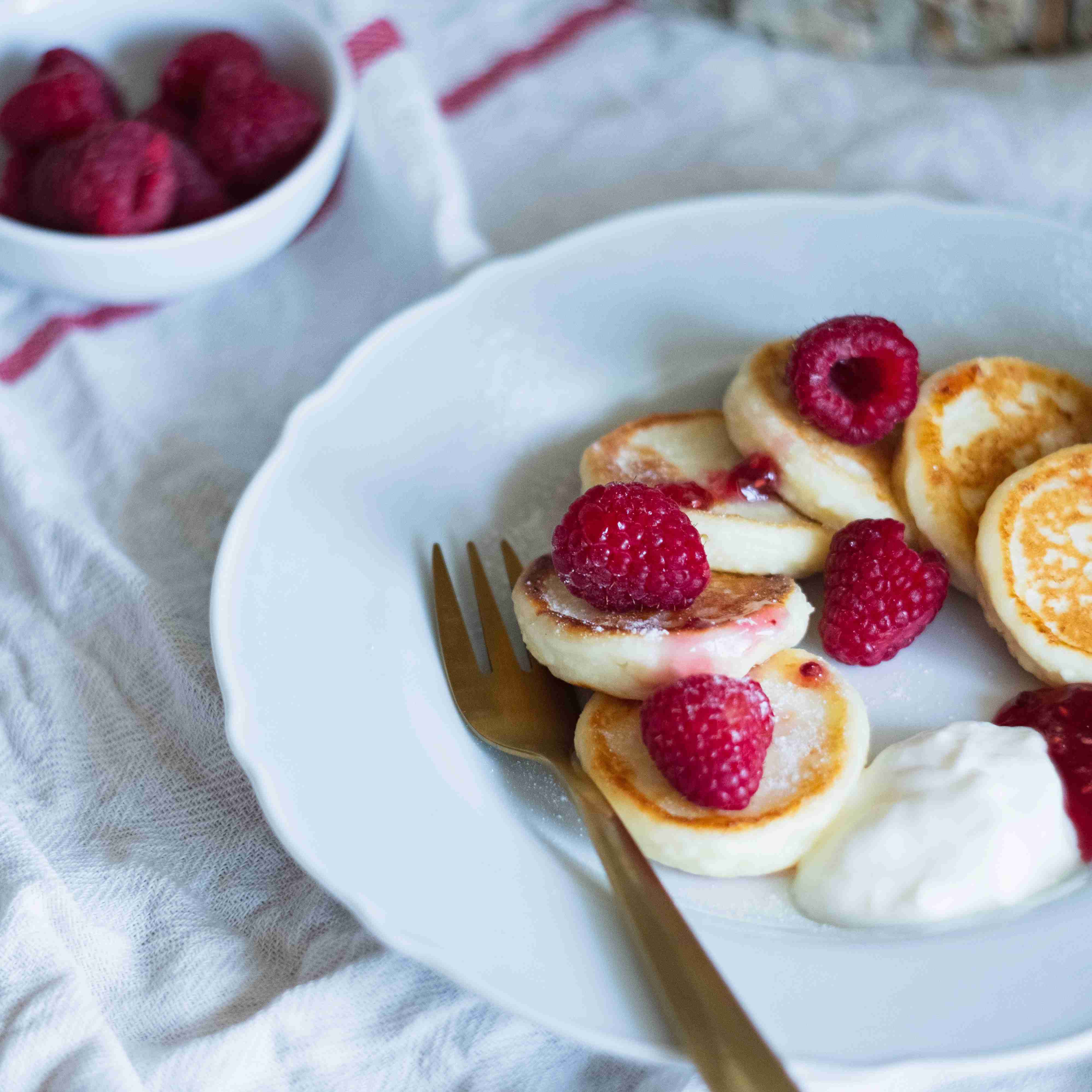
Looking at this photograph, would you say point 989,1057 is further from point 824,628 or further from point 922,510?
point 922,510

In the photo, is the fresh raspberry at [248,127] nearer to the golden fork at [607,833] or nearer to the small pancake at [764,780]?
the golden fork at [607,833]

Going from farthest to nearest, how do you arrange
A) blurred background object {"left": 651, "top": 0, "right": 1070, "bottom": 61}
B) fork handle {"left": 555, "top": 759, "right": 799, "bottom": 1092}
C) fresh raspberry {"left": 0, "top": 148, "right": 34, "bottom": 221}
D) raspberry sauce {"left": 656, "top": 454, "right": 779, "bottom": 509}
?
blurred background object {"left": 651, "top": 0, "right": 1070, "bottom": 61} → fresh raspberry {"left": 0, "top": 148, "right": 34, "bottom": 221} → raspberry sauce {"left": 656, "top": 454, "right": 779, "bottom": 509} → fork handle {"left": 555, "top": 759, "right": 799, "bottom": 1092}

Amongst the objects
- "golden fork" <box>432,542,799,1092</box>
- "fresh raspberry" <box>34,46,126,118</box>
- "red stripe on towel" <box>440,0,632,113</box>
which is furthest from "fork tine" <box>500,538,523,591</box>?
"red stripe on towel" <box>440,0,632,113</box>

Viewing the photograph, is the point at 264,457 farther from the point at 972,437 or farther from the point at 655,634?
the point at 972,437

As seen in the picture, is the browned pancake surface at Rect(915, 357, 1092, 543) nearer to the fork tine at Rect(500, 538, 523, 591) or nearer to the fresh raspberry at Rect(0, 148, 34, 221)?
the fork tine at Rect(500, 538, 523, 591)

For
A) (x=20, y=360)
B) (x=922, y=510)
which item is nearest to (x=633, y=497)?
(x=922, y=510)

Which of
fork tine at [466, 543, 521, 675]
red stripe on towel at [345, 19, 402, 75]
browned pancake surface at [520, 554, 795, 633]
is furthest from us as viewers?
red stripe on towel at [345, 19, 402, 75]
